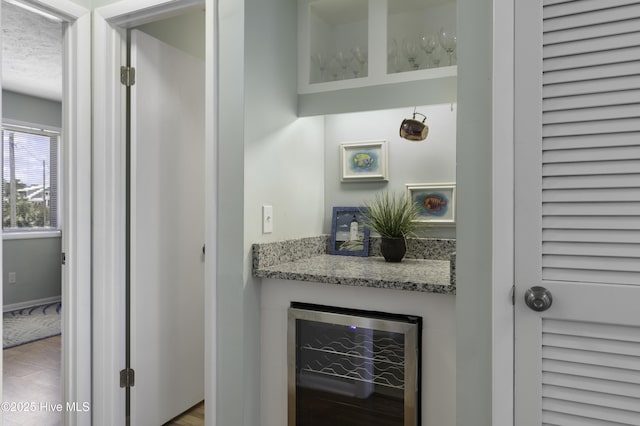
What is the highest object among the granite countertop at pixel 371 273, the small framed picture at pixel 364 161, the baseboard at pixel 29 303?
the small framed picture at pixel 364 161

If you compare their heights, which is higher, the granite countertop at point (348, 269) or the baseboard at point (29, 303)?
the granite countertop at point (348, 269)

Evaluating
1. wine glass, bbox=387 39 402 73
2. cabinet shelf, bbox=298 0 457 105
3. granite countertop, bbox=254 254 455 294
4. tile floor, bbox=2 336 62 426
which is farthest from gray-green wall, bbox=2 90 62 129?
wine glass, bbox=387 39 402 73

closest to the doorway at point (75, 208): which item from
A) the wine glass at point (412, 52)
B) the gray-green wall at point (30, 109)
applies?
the wine glass at point (412, 52)

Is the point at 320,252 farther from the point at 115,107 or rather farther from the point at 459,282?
the point at 115,107

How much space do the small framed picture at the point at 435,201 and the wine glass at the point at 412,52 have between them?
0.59 metres

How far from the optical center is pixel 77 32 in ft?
6.39

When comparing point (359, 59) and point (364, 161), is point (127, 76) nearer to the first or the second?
point (359, 59)

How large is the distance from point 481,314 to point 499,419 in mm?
288

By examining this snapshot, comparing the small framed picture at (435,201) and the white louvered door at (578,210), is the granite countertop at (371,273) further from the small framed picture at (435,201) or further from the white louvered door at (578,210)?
the white louvered door at (578,210)

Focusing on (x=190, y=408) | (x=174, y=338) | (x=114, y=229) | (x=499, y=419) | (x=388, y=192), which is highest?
(x=388, y=192)

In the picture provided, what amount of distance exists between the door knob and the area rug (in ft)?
13.3

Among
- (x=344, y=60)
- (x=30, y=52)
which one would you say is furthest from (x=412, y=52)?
(x=30, y=52)

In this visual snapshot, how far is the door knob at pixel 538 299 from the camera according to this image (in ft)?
3.57

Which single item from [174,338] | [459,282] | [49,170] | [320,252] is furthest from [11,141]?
[459,282]
